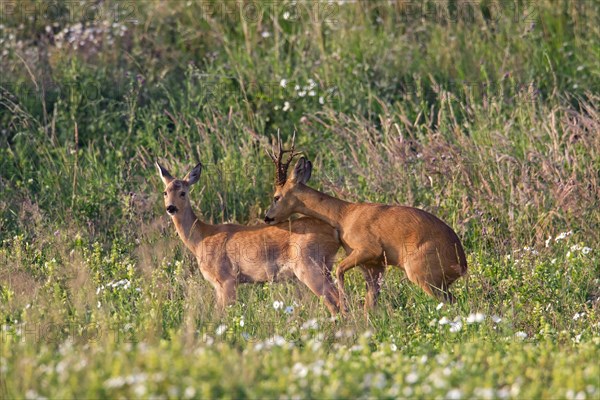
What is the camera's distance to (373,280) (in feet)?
28.3

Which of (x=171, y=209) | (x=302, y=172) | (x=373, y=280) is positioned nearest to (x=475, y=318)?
(x=373, y=280)

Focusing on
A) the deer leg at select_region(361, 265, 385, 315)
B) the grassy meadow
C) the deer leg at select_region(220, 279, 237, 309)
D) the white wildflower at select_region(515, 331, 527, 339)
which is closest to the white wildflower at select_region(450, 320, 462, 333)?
the grassy meadow

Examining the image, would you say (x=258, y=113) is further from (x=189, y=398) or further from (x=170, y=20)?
(x=189, y=398)

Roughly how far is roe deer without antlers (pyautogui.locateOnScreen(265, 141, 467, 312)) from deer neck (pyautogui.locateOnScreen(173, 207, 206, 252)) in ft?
3.00

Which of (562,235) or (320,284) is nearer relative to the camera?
(320,284)

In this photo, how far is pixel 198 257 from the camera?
29.7 ft

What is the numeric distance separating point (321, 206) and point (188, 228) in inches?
45.1

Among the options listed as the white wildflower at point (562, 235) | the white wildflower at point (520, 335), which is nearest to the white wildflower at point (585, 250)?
the white wildflower at point (562, 235)

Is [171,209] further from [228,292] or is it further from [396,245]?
[396,245]

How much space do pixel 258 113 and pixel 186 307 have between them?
4.51 metres

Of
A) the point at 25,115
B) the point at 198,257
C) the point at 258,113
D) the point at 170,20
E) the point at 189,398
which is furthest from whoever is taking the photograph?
the point at 170,20

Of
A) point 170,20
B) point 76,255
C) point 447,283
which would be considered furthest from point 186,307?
point 170,20

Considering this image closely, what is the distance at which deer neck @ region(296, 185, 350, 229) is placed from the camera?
8906mm

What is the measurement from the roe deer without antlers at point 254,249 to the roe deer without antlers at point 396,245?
→ 0.16 meters
